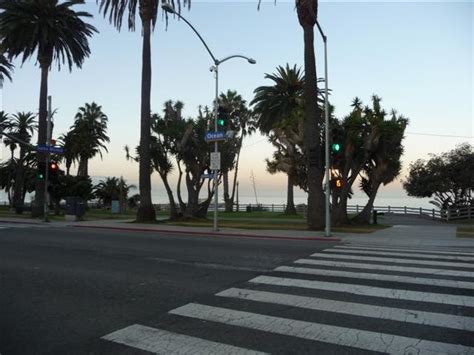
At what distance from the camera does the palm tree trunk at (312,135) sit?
21.8 m

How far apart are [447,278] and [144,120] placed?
23.6 meters

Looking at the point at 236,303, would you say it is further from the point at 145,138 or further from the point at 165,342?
the point at 145,138

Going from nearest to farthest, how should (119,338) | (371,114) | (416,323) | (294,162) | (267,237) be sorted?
(119,338) < (416,323) < (267,237) < (371,114) < (294,162)

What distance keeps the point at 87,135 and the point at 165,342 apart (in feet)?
195

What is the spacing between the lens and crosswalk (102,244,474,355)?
5.10 meters

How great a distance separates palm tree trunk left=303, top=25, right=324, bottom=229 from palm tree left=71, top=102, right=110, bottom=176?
1665 inches

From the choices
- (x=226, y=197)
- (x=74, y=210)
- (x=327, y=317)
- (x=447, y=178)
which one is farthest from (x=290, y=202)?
(x=327, y=317)

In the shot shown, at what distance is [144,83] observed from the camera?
29.6 meters

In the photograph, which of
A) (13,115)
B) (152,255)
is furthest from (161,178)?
(13,115)

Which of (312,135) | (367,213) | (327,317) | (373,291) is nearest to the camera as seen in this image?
(327,317)

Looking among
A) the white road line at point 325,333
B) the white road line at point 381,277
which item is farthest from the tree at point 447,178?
the white road line at point 325,333

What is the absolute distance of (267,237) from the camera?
1850 centimetres

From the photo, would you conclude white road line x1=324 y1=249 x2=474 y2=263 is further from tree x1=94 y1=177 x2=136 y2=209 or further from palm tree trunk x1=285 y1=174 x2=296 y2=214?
tree x1=94 y1=177 x2=136 y2=209

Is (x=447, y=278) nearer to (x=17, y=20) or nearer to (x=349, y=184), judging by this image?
(x=349, y=184)
